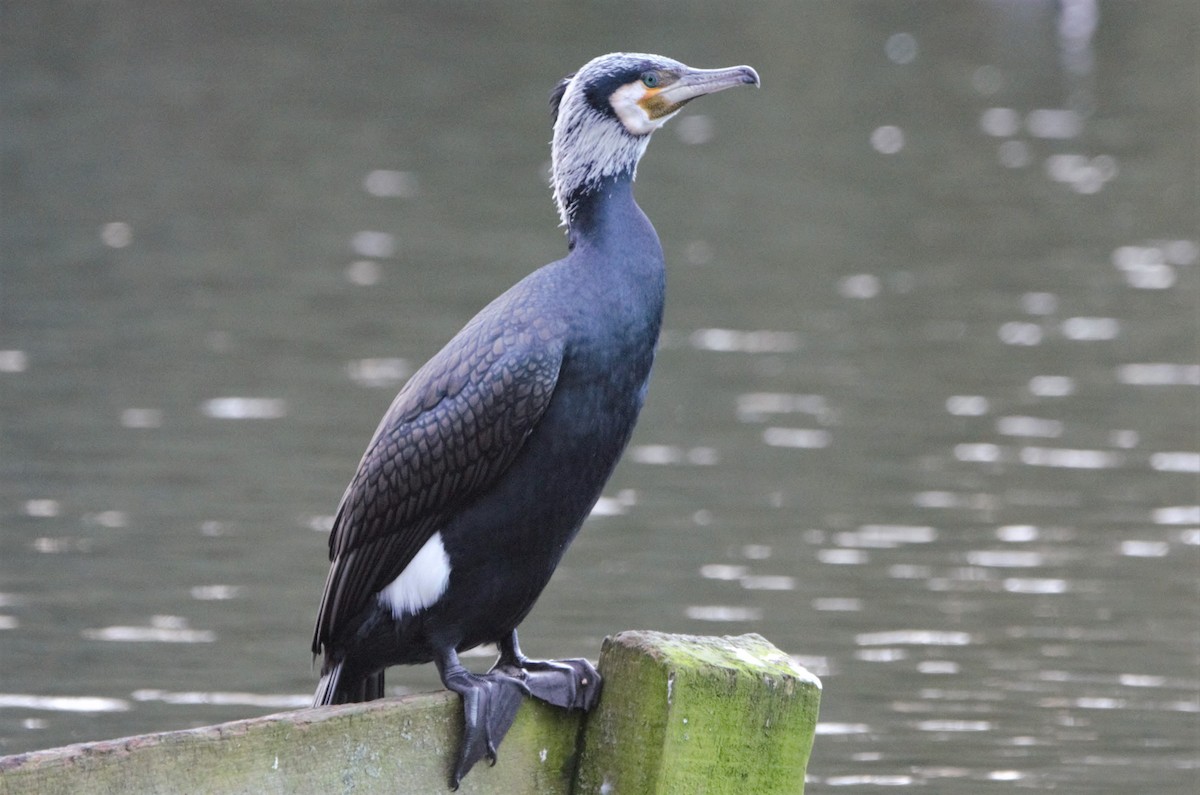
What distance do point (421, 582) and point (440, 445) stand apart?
0.32 metres

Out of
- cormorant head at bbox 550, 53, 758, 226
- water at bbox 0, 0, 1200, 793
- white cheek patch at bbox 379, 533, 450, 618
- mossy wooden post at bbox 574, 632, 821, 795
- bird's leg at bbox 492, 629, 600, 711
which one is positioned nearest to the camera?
mossy wooden post at bbox 574, 632, 821, 795

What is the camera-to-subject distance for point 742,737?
14.0ft

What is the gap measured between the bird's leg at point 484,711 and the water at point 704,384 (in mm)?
2830

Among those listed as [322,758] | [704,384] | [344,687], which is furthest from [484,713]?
[704,384]

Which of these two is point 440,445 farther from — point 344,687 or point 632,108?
point 632,108

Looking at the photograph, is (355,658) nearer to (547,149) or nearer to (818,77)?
(547,149)

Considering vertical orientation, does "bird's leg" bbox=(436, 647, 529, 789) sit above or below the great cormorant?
below

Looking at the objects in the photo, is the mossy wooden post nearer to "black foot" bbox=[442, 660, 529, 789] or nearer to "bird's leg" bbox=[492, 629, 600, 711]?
"bird's leg" bbox=[492, 629, 600, 711]

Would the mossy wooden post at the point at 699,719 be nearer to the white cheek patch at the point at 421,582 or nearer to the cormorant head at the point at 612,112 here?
the white cheek patch at the point at 421,582

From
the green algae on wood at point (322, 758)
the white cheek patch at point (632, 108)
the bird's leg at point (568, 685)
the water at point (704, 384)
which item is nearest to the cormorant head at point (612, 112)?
the white cheek patch at point (632, 108)

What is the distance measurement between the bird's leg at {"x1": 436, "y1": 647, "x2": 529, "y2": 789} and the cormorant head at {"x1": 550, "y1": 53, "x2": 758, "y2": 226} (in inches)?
45.8

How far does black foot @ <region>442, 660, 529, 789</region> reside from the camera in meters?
4.32

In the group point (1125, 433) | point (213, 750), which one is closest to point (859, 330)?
point (1125, 433)

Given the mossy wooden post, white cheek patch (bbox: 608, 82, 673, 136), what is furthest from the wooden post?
white cheek patch (bbox: 608, 82, 673, 136)
